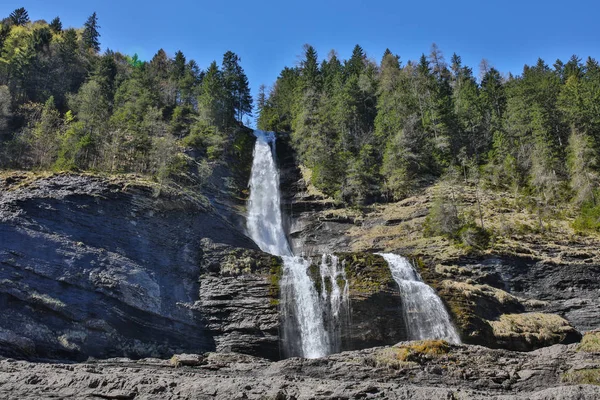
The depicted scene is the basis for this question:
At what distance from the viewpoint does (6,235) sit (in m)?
26.3

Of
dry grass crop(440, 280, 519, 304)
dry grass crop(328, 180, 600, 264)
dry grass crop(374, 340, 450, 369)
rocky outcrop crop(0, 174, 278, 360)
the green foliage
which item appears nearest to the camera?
dry grass crop(374, 340, 450, 369)

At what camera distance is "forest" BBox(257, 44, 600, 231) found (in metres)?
44.6

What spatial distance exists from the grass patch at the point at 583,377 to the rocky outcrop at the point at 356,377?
31 mm

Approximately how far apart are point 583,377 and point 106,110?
47329 millimetres

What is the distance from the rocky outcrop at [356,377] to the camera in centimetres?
1526

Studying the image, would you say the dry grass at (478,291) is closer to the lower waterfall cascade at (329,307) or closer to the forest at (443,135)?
the lower waterfall cascade at (329,307)

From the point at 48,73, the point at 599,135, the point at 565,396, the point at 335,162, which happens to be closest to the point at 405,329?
the point at 565,396

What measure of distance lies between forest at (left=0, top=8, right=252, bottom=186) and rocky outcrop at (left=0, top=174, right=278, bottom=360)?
4738 mm

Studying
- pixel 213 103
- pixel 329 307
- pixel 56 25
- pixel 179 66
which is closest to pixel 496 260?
pixel 329 307

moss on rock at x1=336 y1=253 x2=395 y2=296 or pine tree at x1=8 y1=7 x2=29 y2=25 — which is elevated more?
pine tree at x1=8 y1=7 x2=29 y2=25

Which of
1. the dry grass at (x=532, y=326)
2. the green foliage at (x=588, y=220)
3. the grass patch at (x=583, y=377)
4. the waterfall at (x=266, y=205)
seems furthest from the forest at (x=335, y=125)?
the grass patch at (x=583, y=377)

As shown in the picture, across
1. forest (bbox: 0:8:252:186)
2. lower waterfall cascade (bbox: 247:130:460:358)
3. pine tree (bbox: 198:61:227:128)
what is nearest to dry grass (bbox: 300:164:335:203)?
forest (bbox: 0:8:252:186)

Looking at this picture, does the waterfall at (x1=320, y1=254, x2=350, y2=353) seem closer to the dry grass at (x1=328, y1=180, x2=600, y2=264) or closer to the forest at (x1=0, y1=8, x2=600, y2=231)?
the dry grass at (x1=328, y1=180, x2=600, y2=264)

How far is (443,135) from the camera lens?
5125 centimetres
